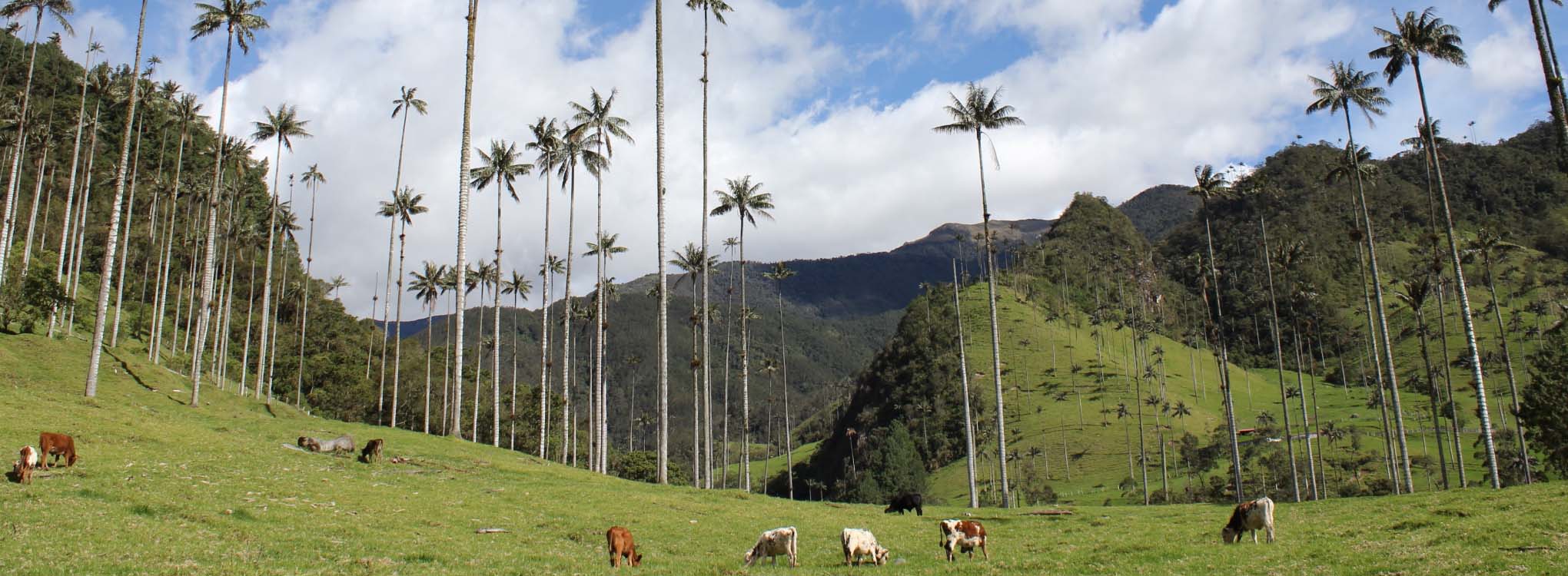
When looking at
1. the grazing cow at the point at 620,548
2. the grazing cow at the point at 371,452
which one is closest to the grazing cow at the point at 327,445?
the grazing cow at the point at 371,452

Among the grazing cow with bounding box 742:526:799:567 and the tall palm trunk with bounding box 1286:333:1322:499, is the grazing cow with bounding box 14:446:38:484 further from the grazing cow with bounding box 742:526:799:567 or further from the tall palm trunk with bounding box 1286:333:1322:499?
the tall palm trunk with bounding box 1286:333:1322:499

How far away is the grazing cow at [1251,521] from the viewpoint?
22.5 m

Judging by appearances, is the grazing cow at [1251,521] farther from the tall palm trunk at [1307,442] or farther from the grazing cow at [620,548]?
the tall palm trunk at [1307,442]

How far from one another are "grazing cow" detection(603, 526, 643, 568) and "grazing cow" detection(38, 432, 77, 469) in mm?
16068

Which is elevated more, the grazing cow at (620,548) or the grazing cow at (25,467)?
the grazing cow at (25,467)

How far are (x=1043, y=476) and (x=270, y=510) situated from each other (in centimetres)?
12874

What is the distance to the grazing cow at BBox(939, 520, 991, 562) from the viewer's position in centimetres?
2161

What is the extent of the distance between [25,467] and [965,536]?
23.4 metres

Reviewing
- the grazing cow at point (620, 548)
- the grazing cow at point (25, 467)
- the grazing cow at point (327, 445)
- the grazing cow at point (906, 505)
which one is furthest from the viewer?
the grazing cow at point (906, 505)

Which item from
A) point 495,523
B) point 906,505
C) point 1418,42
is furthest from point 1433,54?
point 495,523

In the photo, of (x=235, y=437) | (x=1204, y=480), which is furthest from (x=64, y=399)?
(x=1204, y=480)

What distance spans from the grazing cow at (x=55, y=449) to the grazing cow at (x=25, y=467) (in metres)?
1.53

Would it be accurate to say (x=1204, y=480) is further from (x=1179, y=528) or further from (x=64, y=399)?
(x=64, y=399)

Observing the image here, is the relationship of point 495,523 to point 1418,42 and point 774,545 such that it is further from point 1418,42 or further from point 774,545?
point 1418,42
